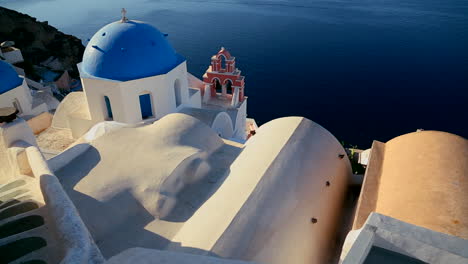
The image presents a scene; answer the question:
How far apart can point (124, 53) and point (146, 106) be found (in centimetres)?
188

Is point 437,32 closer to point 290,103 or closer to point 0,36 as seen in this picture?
point 290,103

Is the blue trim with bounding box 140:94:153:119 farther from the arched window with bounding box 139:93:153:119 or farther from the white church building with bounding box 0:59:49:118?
the white church building with bounding box 0:59:49:118

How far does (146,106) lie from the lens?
11.1 metres

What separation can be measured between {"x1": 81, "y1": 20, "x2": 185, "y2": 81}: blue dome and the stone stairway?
5601 mm

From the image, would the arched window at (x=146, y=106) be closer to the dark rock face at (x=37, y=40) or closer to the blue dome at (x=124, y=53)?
the blue dome at (x=124, y=53)

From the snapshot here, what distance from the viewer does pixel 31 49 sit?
3622 centimetres

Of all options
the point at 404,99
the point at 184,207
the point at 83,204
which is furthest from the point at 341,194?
the point at 404,99

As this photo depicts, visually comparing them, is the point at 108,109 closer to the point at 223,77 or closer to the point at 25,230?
the point at 223,77

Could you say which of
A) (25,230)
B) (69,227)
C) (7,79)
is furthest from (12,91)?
(69,227)

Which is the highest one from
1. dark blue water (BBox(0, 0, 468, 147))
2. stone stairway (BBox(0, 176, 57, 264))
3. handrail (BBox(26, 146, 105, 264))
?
handrail (BBox(26, 146, 105, 264))

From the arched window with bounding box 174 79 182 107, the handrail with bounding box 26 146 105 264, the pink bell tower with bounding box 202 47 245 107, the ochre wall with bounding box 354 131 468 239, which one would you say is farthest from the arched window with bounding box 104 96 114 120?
the ochre wall with bounding box 354 131 468 239

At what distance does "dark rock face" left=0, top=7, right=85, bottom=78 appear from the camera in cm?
3594

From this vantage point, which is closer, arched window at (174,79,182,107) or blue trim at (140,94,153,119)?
blue trim at (140,94,153,119)

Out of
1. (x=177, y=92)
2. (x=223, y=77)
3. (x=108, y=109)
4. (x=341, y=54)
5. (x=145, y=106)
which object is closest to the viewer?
(x=108, y=109)
